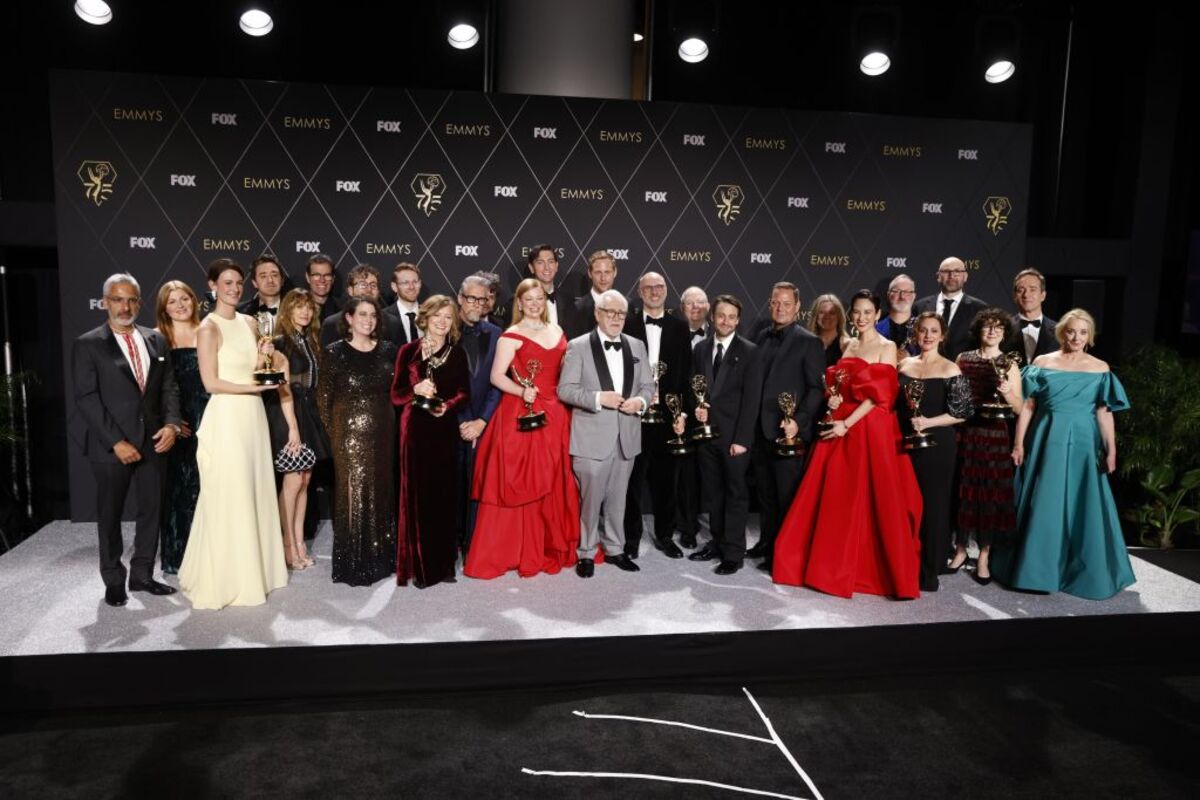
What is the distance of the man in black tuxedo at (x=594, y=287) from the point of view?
5473 millimetres

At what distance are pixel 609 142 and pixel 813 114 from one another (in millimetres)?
1646

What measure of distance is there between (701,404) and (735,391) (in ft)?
0.84

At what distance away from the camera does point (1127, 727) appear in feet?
11.2

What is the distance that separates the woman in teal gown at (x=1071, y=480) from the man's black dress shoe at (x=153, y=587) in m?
4.57

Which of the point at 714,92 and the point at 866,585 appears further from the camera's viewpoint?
the point at 714,92

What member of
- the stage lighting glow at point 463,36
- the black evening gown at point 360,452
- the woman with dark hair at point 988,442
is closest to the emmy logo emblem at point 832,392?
the woman with dark hair at point 988,442

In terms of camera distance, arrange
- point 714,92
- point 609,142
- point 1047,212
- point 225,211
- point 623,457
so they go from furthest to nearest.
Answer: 1. point 1047,212
2. point 714,92
3. point 609,142
4. point 225,211
5. point 623,457

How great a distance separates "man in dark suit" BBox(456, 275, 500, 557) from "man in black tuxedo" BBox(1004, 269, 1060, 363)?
337cm

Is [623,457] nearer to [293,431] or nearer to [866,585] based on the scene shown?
[866,585]

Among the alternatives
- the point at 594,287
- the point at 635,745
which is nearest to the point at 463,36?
the point at 594,287

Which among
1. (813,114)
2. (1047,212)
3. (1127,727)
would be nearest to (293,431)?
(1127,727)

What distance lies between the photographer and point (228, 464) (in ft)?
13.9

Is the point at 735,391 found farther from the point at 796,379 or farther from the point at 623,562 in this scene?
the point at 623,562

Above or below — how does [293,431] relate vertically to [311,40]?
below
